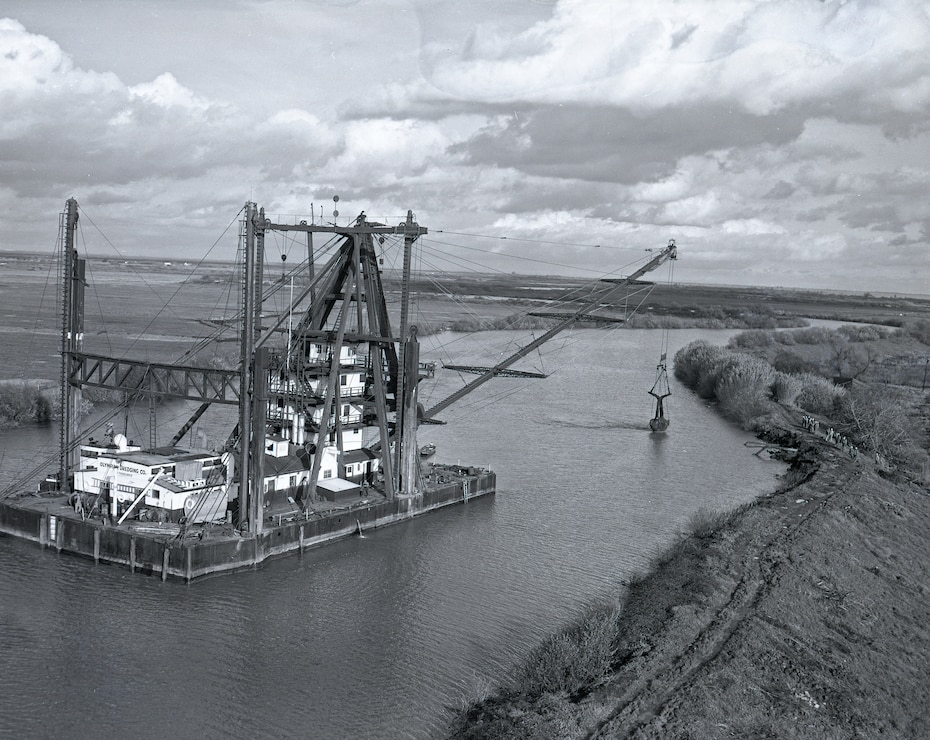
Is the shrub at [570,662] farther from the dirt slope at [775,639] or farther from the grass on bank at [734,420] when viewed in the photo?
the dirt slope at [775,639]

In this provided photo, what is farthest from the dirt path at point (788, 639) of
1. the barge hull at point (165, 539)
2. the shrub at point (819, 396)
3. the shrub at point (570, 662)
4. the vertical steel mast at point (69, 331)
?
the shrub at point (819, 396)

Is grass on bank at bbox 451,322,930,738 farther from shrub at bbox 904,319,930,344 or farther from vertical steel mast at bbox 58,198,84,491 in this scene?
vertical steel mast at bbox 58,198,84,491

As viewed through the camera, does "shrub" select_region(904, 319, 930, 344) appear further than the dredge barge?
Yes

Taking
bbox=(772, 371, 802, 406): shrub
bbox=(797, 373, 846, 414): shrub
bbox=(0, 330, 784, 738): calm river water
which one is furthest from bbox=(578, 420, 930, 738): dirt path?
bbox=(772, 371, 802, 406): shrub

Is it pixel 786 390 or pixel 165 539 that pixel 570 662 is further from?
pixel 786 390

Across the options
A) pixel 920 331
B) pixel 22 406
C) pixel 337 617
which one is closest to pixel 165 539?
pixel 337 617
